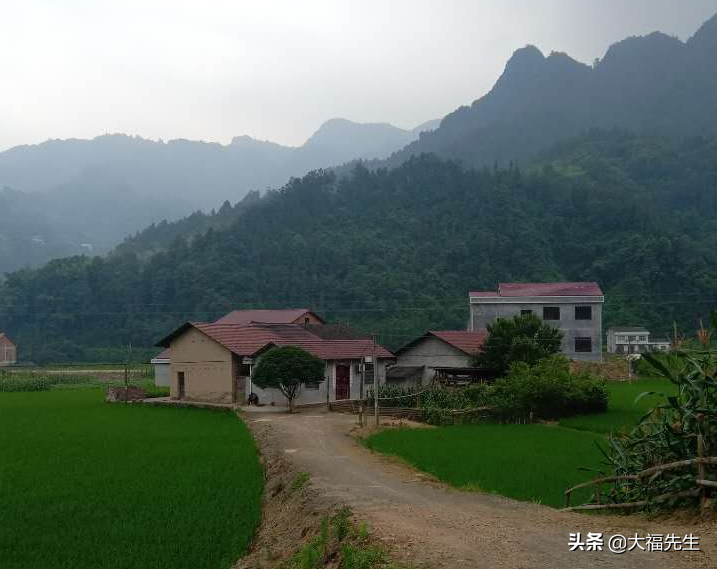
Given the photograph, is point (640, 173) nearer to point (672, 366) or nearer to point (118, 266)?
point (118, 266)

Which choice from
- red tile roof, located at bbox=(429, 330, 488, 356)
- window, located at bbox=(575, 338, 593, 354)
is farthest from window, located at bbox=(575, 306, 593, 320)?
red tile roof, located at bbox=(429, 330, 488, 356)

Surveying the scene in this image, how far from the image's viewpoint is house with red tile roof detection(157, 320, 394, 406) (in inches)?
1379

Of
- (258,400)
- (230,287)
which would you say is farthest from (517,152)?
(258,400)

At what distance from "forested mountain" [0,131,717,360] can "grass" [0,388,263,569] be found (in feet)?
176

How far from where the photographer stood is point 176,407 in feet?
116

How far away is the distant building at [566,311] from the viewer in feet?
178

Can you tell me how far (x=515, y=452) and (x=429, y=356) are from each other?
21676 mm

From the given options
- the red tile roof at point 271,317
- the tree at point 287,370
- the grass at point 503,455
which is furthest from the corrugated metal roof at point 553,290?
the grass at point 503,455

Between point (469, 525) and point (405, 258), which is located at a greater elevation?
point (405, 258)

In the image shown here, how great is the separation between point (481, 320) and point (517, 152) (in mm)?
125671

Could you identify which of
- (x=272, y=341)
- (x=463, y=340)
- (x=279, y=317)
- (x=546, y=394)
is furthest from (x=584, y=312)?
(x=272, y=341)

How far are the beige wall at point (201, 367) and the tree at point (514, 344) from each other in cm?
1272

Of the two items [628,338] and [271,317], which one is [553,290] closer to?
[628,338]

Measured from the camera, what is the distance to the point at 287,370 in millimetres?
→ 30906
